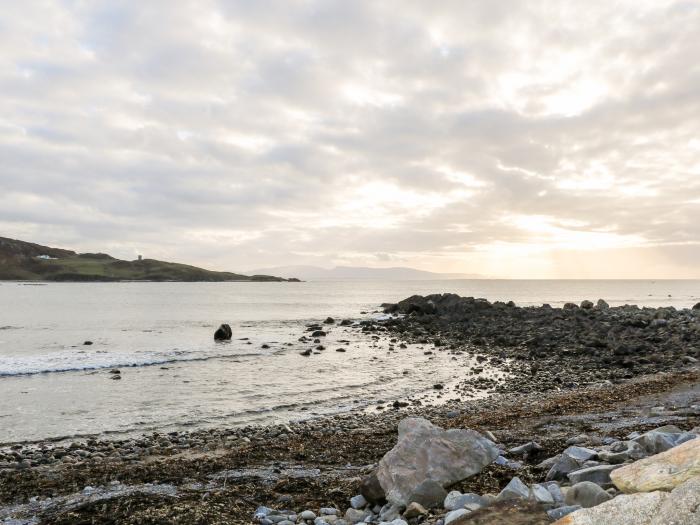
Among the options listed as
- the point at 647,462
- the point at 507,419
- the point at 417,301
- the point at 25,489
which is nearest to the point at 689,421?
the point at 507,419

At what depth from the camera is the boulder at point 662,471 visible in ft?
15.3

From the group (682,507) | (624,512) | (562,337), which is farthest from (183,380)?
(562,337)

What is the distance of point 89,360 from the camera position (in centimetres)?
2694

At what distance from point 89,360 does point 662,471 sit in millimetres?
27874

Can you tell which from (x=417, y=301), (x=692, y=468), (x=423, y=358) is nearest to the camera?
(x=692, y=468)

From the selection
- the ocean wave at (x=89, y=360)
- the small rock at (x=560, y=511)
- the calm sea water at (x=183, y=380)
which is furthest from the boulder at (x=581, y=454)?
the ocean wave at (x=89, y=360)

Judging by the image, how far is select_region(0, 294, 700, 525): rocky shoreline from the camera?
6.74 metres

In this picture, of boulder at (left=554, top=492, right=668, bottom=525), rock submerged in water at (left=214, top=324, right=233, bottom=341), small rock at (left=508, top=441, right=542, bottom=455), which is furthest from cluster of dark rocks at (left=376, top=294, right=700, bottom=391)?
boulder at (left=554, top=492, right=668, bottom=525)

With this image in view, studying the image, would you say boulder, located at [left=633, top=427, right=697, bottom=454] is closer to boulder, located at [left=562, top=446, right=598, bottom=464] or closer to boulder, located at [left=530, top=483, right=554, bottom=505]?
boulder, located at [left=562, top=446, right=598, bottom=464]

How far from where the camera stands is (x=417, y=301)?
62.6 metres

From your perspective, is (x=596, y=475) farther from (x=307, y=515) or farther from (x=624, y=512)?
(x=307, y=515)

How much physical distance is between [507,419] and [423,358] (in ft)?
50.9

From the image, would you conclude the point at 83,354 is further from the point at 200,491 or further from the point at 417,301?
the point at 417,301

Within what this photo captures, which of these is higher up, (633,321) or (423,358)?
(633,321)
